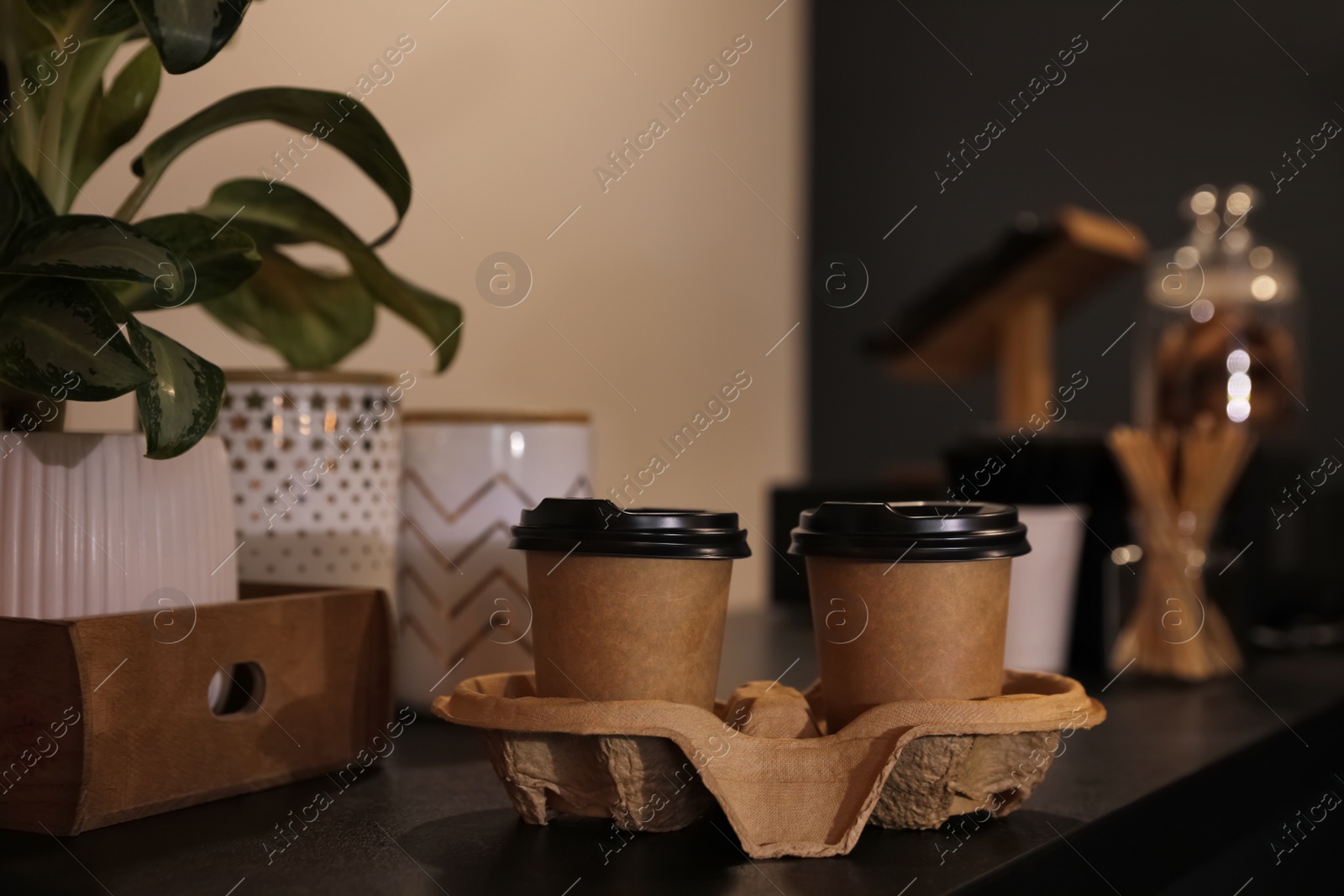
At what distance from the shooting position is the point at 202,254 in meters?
0.65

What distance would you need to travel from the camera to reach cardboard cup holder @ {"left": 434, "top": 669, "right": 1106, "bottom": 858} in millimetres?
544

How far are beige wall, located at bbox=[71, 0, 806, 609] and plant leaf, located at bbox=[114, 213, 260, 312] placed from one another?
304mm

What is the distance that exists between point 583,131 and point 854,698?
1.13 metres

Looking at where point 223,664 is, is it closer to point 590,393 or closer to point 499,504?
point 499,504

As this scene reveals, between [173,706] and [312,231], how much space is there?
0.31 metres

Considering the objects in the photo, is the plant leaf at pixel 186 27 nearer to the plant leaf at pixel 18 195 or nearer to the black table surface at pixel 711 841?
the plant leaf at pixel 18 195

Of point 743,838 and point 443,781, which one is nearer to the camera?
point 743,838

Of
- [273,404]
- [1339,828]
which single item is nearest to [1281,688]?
[1339,828]

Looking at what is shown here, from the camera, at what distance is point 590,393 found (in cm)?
161

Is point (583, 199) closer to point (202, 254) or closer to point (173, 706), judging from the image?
point (202, 254)

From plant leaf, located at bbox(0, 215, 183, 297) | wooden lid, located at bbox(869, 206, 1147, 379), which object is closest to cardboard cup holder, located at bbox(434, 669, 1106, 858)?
plant leaf, located at bbox(0, 215, 183, 297)

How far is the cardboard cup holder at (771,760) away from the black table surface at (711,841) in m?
0.02

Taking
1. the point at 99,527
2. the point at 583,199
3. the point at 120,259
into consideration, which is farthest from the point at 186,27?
the point at 583,199

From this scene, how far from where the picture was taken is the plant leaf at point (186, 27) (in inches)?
21.5
